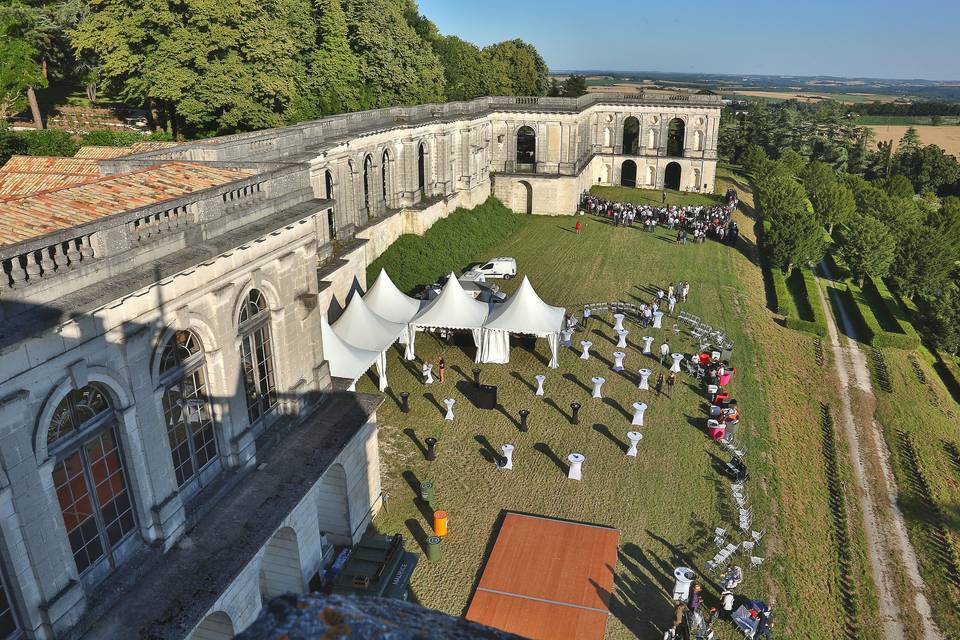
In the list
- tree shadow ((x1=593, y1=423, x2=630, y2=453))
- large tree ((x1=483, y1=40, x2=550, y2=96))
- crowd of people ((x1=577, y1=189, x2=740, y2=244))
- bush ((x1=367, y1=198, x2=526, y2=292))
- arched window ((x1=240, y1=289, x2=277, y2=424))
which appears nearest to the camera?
arched window ((x1=240, y1=289, x2=277, y2=424))

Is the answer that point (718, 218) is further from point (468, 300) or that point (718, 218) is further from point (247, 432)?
point (247, 432)

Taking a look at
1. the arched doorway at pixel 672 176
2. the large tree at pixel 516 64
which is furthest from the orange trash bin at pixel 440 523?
the large tree at pixel 516 64

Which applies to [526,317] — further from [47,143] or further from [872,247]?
[872,247]

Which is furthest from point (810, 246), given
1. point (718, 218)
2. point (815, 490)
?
point (815, 490)

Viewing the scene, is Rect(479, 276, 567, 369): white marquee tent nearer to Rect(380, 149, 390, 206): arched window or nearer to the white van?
the white van

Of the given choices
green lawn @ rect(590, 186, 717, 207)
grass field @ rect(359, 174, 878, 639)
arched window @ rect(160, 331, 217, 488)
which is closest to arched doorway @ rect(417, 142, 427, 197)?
grass field @ rect(359, 174, 878, 639)

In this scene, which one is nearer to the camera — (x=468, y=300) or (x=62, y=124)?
(x=468, y=300)
